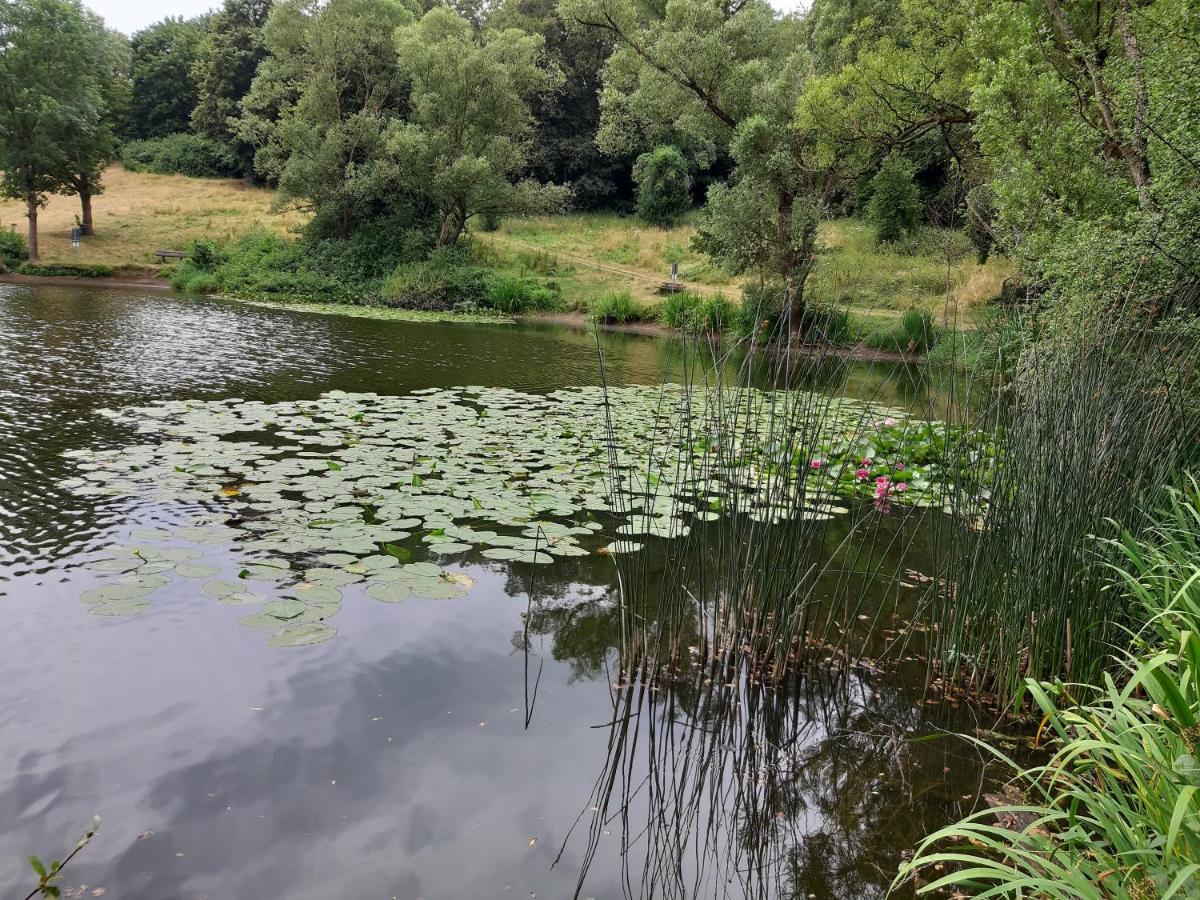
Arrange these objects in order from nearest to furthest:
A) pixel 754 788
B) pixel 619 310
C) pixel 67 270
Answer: pixel 754 788 → pixel 619 310 → pixel 67 270

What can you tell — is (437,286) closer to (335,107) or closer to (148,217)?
(335,107)

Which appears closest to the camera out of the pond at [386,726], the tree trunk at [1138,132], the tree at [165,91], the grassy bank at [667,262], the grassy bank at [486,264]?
the pond at [386,726]

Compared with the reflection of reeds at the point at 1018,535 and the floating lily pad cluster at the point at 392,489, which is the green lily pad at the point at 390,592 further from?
the reflection of reeds at the point at 1018,535

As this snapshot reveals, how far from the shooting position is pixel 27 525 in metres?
3.40

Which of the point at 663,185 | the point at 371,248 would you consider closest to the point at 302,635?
the point at 371,248

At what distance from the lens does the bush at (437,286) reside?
55.7 ft

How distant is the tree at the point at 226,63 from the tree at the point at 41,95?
7742 millimetres

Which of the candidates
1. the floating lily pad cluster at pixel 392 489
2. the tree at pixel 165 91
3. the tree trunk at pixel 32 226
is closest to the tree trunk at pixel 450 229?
the tree trunk at pixel 32 226

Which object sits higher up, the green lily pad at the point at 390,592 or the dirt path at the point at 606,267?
the dirt path at the point at 606,267

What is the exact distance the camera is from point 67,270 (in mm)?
17766

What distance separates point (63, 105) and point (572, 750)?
22.8m

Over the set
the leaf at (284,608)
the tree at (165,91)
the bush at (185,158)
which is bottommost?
the leaf at (284,608)

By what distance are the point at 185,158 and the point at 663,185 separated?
17756mm

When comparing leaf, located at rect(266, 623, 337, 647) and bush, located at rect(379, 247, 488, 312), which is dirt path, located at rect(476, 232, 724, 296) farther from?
leaf, located at rect(266, 623, 337, 647)
